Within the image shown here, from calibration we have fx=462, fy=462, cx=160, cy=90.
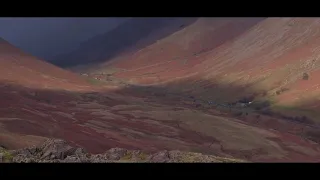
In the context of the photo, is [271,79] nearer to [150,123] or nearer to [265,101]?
Result: [265,101]

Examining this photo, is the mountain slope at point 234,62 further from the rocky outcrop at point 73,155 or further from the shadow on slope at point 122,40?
the rocky outcrop at point 73,155

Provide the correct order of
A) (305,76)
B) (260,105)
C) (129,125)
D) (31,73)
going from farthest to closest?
(31,73) < (305,76) < (260,105) < (129,125)

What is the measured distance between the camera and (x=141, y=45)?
140500mm

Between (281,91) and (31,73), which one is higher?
(31,73)

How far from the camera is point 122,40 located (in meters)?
151

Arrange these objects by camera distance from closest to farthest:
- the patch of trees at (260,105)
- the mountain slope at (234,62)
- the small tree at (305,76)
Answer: the patch of trees at (260,105)
the small tree at (305,76)
the mountain slope at (234,62)

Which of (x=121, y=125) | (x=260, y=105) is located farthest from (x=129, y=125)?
(x=260, y=105)

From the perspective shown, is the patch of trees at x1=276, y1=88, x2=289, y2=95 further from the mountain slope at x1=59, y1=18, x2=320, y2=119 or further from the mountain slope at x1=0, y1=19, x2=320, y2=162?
the mountain slope at x1=0, y1=19, x2=320, y2=162

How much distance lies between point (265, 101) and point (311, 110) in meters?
9.78

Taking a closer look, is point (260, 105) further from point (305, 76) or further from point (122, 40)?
point (122, 40)

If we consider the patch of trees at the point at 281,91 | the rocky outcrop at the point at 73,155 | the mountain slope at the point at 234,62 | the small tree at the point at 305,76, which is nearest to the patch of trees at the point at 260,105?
the mountain slope at the point at 234,62

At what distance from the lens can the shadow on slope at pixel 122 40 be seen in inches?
5586

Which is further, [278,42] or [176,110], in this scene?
[278,42]
